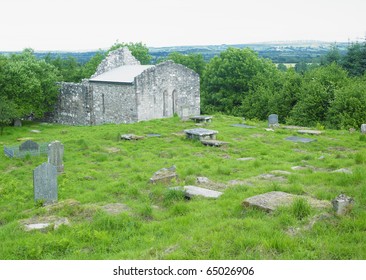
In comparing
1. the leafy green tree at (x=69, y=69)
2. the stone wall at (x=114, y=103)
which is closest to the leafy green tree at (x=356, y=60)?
the stone wall at (x=114, y=103)

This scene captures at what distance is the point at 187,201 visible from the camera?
407 inches

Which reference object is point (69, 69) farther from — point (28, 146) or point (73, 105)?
point (28, 146)

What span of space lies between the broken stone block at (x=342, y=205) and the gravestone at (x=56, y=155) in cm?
976

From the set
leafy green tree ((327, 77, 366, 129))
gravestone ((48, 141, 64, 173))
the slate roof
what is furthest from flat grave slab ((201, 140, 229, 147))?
the slate roof

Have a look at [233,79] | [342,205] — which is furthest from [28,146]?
[233,79]

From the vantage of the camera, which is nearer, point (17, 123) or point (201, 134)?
point (201, 134)

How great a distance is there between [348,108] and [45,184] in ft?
73.1

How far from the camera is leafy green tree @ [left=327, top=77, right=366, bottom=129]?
27403mm

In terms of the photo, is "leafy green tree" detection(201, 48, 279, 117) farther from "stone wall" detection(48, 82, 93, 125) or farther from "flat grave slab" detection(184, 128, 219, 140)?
"flat grave slab" detection(184, 128, 219, 140)

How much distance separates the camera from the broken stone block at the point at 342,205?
7.96m

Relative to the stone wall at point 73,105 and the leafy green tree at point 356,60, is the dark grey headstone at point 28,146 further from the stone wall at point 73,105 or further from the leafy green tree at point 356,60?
the leafy green tree at point 356,60
